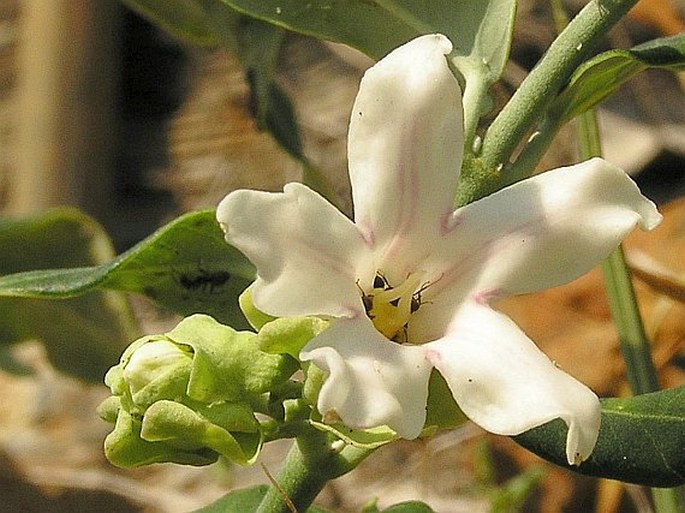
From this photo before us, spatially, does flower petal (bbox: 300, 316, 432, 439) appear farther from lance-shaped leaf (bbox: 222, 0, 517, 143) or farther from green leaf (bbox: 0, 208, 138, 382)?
green leaf (bbox: 0, 208, 138, 382)

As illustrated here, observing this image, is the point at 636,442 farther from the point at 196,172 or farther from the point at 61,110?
the point at 61,110

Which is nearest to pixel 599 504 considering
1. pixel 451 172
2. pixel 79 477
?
pixel 79 477

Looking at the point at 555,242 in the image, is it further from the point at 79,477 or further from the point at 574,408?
the point at 79,477

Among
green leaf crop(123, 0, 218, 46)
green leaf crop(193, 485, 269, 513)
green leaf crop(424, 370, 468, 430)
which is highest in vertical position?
green leaf crop(424, 370, 468, 430)

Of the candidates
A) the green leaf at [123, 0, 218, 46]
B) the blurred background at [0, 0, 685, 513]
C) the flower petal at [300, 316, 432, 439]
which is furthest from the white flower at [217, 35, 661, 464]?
the blurred background at [0, 0, 685, 513]

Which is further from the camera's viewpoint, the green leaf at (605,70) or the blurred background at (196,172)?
the blurred background at (196,172)

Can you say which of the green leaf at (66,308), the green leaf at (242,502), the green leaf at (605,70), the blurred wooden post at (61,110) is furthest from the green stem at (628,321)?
the blurred wooden post at (61,110)

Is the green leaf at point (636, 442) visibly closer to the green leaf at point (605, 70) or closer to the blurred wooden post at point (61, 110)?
the green leaf at point (605, 70)

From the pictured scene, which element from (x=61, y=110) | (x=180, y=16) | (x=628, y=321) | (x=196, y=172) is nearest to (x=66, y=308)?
(x=180, y=16)
